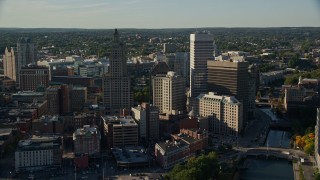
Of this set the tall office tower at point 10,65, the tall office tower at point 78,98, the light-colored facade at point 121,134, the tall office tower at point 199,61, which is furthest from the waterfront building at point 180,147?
the tall office tower at point 10,65

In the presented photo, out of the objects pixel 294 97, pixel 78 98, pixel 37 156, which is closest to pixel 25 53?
pixel 78 98

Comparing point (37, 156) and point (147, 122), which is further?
point (147, 122)

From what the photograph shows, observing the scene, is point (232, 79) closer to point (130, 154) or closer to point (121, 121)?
point (121, 121)

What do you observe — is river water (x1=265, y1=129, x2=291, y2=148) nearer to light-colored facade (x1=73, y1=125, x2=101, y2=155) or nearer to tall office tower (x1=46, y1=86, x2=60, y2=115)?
light-colored facade (x1=73, y1=125, x2=101, y2=155)

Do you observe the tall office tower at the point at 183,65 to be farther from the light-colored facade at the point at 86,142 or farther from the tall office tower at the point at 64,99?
the light-colored facade at the point at 86,142

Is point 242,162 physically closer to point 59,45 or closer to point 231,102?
point 231,102

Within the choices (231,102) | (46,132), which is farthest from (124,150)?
(231,102)
